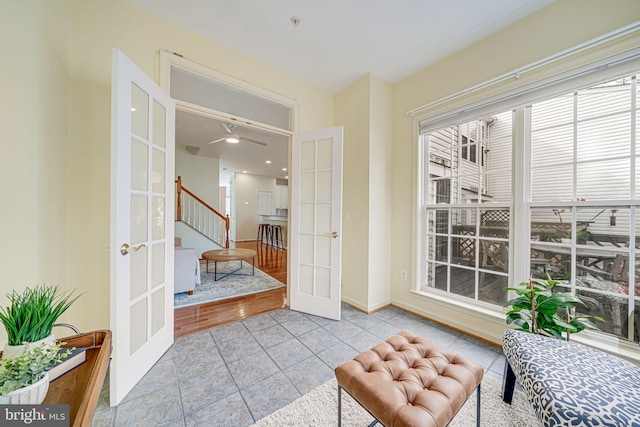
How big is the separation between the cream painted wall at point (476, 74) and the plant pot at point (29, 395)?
9.02 feet

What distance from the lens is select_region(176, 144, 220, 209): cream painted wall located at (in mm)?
5922

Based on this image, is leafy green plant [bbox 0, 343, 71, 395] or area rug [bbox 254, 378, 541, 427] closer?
leafy green plant [bbox 0, 343, 71, 395]

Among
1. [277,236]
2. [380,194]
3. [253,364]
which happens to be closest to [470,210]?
[380,194]

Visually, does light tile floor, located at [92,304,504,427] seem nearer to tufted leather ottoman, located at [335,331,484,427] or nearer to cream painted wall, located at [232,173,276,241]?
tufted leather ottoman, located at [335,331,484,427]

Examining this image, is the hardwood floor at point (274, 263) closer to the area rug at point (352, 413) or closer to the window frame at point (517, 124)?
the window frame at point (517, 124)

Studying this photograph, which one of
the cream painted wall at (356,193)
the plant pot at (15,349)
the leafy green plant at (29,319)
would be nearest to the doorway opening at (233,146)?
the cream painted wall at (356,193)

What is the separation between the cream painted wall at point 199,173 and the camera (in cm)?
592

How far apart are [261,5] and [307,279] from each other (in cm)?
261

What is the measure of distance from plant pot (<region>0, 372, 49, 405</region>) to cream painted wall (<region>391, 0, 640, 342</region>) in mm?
2748

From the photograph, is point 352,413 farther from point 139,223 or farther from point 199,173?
point 199,173

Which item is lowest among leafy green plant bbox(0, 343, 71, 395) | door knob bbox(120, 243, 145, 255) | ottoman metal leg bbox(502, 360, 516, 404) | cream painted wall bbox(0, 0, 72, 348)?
ottoman metal leg bbox(502, 360, 516, 404)

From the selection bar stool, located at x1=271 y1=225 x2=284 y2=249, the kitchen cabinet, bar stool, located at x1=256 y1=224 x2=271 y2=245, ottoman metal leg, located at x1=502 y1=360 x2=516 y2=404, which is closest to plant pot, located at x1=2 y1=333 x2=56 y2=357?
ottoman metal leg, located at x1=502 y1=360 x2=516 y2=404

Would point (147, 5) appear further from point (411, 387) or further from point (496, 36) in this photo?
point (411, 387)

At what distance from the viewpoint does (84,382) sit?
0.78 meters
